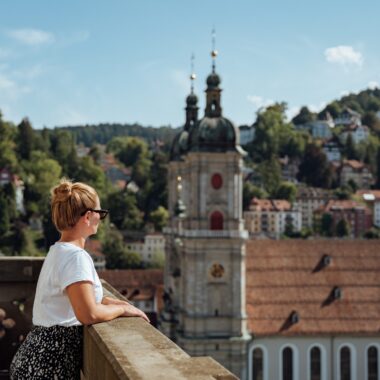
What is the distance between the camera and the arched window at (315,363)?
3319cm

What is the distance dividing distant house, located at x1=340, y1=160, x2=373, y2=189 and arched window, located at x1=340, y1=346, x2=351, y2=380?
3549 inches

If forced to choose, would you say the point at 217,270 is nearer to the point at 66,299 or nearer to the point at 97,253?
the point at 66,299

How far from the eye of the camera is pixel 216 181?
3362 centimetres

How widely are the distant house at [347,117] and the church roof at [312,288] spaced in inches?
5359

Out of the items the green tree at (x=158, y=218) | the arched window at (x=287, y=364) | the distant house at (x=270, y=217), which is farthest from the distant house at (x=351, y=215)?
the arched window at (x=287, y=364)

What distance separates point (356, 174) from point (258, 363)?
95357mm

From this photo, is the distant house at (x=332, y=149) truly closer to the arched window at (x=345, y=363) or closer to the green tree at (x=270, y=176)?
the green tree at (x=270, y=176)

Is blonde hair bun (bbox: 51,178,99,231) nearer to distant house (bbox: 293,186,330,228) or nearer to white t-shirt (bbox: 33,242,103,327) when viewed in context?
white t-shirt (bbox: 33,242,103,327)

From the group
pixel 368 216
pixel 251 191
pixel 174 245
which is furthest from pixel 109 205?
pixel 174 245

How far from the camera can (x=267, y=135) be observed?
12875 centimetres

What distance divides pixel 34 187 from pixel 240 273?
6586 centimetres

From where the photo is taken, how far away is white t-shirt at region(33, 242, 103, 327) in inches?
145

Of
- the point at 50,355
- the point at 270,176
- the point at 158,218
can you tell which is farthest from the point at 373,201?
the point at 50,355

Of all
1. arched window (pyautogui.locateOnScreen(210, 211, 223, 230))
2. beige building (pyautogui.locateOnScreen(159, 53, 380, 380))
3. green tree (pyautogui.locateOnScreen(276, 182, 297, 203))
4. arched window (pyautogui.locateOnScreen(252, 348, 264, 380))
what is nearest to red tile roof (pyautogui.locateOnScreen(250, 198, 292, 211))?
green tree (pyautogui.locateOnScreen(276, 182, 297, 203))
